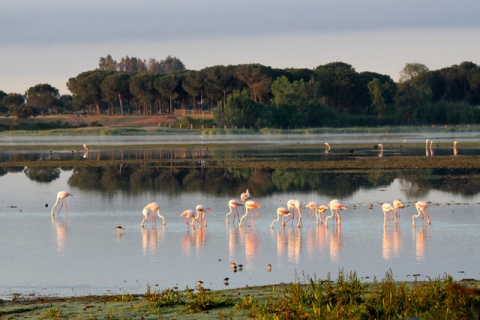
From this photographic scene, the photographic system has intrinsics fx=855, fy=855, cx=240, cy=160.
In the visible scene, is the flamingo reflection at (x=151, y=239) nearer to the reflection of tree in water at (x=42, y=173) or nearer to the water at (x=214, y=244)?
the water at (x=214, y=244)

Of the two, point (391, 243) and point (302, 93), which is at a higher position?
point (302, 93)

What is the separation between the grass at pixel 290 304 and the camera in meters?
10.2

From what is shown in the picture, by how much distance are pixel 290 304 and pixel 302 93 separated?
12323cm

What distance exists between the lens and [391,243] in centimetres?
2009

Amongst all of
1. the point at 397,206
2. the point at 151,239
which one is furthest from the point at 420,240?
the point at 151,239

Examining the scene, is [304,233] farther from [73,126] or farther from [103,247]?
[73,126]

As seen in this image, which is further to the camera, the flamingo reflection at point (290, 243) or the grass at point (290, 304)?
the flamingo reflection at point (290, 243)

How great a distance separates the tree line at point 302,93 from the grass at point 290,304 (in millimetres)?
107972

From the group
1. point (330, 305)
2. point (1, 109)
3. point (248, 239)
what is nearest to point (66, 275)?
point (248, 239)

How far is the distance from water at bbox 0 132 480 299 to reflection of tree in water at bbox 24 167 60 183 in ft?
32.3

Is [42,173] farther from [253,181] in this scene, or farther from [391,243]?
[391,243]

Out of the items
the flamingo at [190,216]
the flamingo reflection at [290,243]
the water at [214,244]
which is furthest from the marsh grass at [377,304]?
the flamingo at [190,216]

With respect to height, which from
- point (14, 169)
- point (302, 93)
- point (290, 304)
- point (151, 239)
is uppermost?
point (302, 93)

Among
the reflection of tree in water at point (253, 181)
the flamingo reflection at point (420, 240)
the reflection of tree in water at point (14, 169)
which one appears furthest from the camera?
the reflection of tree in water at point (14, 169)
